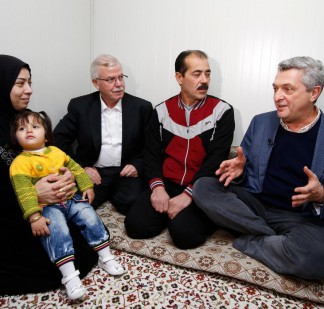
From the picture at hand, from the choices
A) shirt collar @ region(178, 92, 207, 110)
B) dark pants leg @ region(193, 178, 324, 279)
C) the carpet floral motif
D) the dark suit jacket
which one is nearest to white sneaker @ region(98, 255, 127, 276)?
the carpet floral motif

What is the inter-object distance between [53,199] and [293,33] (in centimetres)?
177

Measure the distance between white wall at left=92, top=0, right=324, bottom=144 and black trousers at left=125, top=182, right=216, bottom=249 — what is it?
0.80 meters

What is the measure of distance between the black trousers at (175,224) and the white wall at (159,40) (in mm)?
801

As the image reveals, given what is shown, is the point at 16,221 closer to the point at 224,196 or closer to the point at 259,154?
the point at 224,196

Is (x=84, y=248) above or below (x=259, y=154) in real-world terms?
below

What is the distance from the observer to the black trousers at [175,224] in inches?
62.6

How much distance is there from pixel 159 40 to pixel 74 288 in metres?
1.79

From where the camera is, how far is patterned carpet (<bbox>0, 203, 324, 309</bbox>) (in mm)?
1297

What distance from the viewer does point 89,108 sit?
2.10 meters

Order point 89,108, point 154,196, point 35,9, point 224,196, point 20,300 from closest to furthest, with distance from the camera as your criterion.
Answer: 1. point 20,300
2. point 224,196
3. point 154,196
4. point 35,9
5. point 89,108

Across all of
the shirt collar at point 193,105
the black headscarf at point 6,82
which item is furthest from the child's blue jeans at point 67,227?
the shirt collar at point 193,105

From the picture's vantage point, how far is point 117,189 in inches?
82.7

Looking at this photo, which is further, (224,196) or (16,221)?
(224,196)

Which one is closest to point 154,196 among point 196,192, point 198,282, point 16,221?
point 196,192
